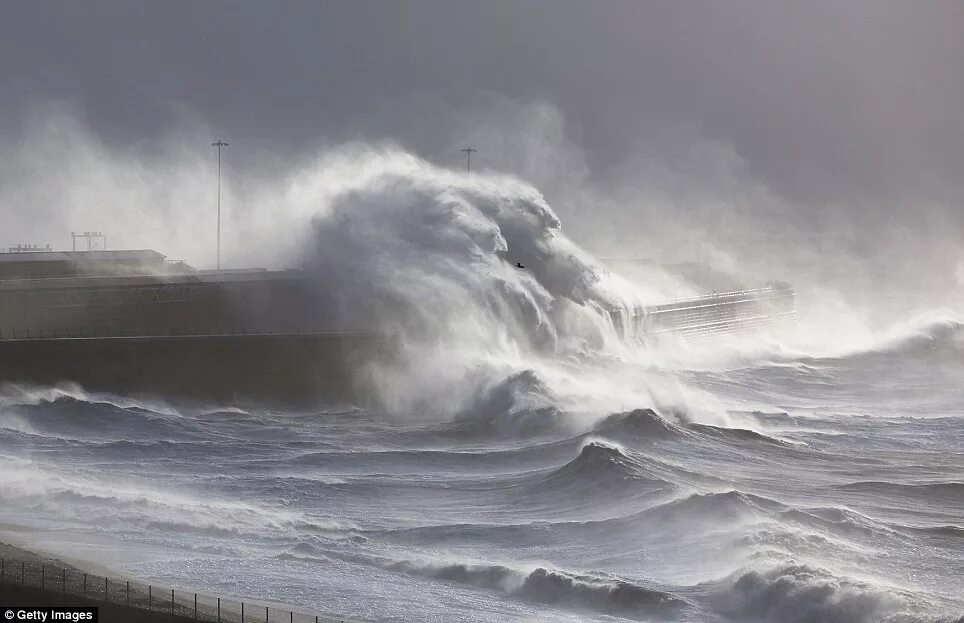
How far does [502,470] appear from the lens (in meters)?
23.6

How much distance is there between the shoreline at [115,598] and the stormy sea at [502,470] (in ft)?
1.84

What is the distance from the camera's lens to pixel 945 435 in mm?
28562

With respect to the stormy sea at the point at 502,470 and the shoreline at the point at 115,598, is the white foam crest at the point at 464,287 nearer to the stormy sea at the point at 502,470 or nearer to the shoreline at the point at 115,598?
the stormy sea at the point at 502,470

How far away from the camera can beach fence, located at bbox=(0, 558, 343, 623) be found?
14086 millimetres

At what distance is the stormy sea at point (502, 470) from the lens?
16.1 m

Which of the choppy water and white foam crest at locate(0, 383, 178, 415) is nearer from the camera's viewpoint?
the choppy water

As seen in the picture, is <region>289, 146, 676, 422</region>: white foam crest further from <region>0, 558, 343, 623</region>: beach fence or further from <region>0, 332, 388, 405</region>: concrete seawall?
<region>0, 558, 343, 623</region>: beach fence

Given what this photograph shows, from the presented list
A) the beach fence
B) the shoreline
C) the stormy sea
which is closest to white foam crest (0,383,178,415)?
the stormy sea

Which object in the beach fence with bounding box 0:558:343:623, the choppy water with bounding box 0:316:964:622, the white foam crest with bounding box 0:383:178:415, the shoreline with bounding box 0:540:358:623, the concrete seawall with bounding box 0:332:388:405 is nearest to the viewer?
the shoreline with bounding box 0:540:358:623

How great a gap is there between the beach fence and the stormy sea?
570mm

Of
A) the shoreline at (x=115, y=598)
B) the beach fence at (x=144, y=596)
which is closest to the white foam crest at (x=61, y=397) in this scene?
the shoreline at (x=115, y=598)

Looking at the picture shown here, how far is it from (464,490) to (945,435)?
489 inches

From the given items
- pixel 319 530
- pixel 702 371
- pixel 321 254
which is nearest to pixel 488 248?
pixel 321 254

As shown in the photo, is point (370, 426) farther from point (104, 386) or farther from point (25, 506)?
point (25, 506)
